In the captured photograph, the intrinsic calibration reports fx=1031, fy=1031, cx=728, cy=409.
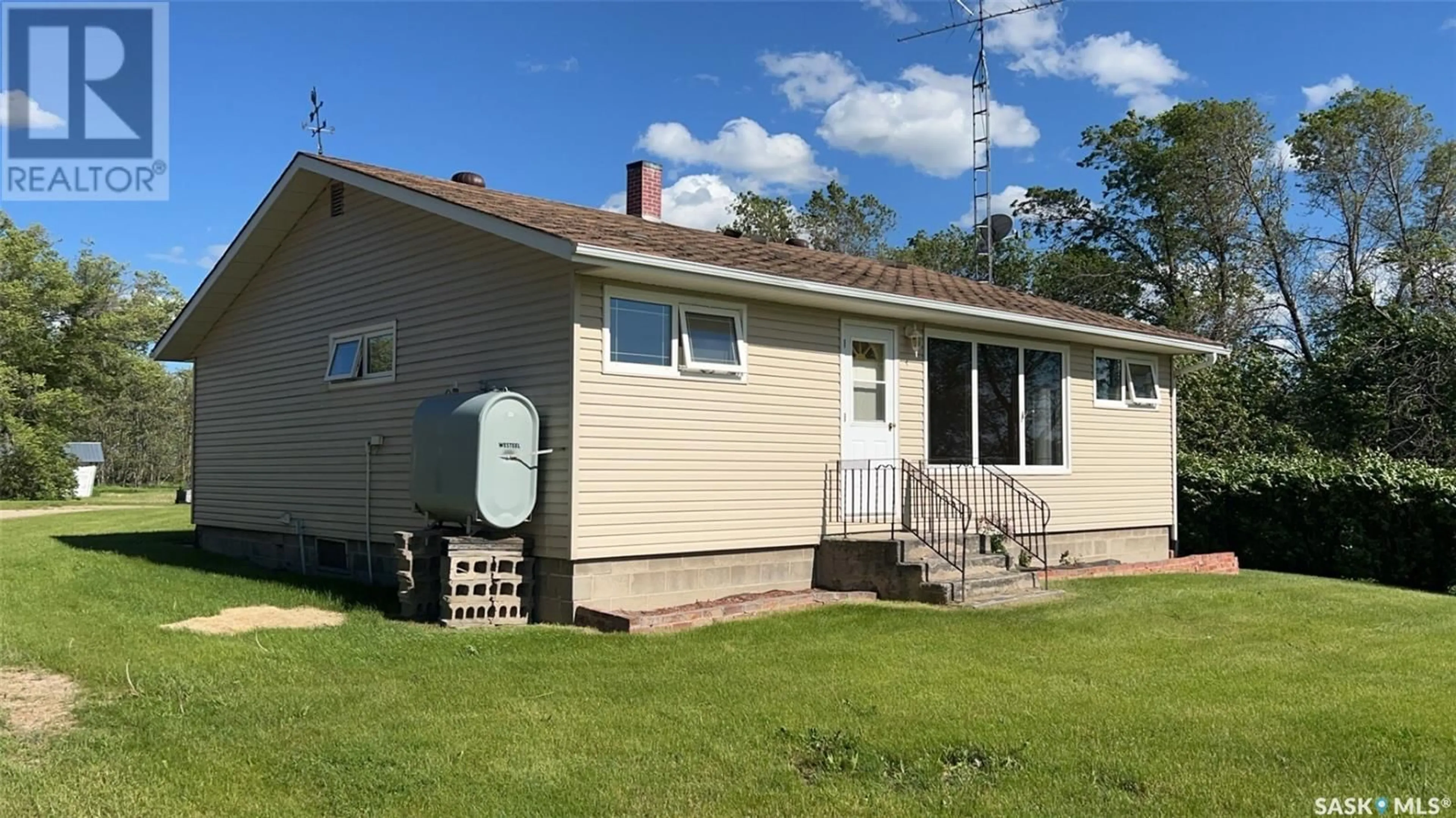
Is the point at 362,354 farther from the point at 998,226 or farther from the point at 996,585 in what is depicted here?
the point at 998,226

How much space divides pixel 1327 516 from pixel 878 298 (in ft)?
24.4

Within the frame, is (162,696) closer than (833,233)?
Yes

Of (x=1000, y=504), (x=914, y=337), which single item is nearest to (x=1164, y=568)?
(x=1000, y=504)

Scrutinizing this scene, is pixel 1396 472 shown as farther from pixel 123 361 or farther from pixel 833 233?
pixel 123 361

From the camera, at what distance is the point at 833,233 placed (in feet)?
130

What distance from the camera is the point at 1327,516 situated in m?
13.3

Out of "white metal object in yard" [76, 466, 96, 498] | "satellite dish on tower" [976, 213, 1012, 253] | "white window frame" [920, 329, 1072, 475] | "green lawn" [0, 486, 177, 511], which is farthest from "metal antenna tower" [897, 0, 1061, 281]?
"white metal object in yard" [76, 466, 96, 498]

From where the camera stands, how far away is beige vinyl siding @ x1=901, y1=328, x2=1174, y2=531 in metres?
12.8

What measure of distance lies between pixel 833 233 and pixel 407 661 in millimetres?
34185

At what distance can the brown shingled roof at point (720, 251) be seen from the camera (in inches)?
353

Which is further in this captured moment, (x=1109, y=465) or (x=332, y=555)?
(x=1109, y=465)

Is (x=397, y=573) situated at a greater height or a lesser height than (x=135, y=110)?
lesser

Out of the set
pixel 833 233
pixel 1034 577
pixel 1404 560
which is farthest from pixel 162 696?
pixel 833 233

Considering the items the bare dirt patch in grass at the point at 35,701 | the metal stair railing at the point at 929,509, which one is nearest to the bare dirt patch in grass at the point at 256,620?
the bare dirt patch in grass at the point at 35,701
